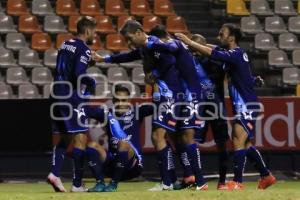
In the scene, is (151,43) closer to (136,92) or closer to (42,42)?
(136,92)

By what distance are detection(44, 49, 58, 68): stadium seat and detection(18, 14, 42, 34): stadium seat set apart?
0.89m

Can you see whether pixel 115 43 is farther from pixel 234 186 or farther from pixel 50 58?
pixel 234 186

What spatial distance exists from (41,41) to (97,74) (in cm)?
196

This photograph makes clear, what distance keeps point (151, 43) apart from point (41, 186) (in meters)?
3.78

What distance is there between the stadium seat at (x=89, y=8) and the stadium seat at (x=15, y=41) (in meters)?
1.58

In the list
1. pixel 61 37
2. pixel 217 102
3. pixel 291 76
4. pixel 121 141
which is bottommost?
pixel 121 141

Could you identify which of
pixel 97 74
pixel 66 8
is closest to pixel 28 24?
pixel 66 8

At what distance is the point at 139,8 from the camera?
18.0 m

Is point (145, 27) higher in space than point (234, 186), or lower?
higher

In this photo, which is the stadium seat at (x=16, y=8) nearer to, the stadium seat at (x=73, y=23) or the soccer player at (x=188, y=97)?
the stadium seat at (x=73, y=23)

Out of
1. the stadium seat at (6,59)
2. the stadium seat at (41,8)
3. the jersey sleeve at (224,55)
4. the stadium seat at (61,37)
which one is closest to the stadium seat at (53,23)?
the stadium seat at (41,8)

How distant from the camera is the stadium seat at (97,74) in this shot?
15527 millimetres

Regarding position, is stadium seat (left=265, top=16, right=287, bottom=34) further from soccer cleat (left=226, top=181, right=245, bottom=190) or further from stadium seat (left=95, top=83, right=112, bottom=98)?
soccer cleat (left=226, top=181, right=245, bottom=190)

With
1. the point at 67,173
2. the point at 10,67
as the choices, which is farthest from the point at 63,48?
the point at 10,67
